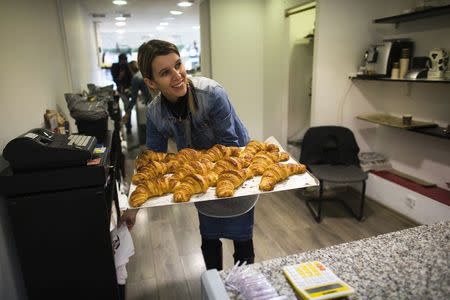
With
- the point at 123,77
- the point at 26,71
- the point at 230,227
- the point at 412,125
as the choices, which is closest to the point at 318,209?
the point at 412,125

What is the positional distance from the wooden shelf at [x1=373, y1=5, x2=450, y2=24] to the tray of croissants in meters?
1.75

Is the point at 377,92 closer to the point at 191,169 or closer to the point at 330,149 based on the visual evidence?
the point at 330,149

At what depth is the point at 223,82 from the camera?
3.92 m

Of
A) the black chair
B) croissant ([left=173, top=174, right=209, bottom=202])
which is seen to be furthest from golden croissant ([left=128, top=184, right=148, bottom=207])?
the black chair

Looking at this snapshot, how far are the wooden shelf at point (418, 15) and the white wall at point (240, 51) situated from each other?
1460 millimetres

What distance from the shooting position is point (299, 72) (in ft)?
12.3

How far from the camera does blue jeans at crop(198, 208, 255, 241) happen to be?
56.6 inches

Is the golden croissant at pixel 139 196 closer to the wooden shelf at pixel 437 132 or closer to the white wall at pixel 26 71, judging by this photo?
the white wall at pixel 26 71

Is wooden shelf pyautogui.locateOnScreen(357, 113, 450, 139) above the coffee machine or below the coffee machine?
below

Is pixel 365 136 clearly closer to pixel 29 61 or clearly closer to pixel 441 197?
pixel 441 197

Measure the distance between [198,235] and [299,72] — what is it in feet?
7.36

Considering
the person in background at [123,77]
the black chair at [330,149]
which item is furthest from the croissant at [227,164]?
the person in background at [123,77]

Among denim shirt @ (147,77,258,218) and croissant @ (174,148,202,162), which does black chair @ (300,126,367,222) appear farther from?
croissant @ (174,148,202,162)

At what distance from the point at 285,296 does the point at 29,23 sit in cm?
225
